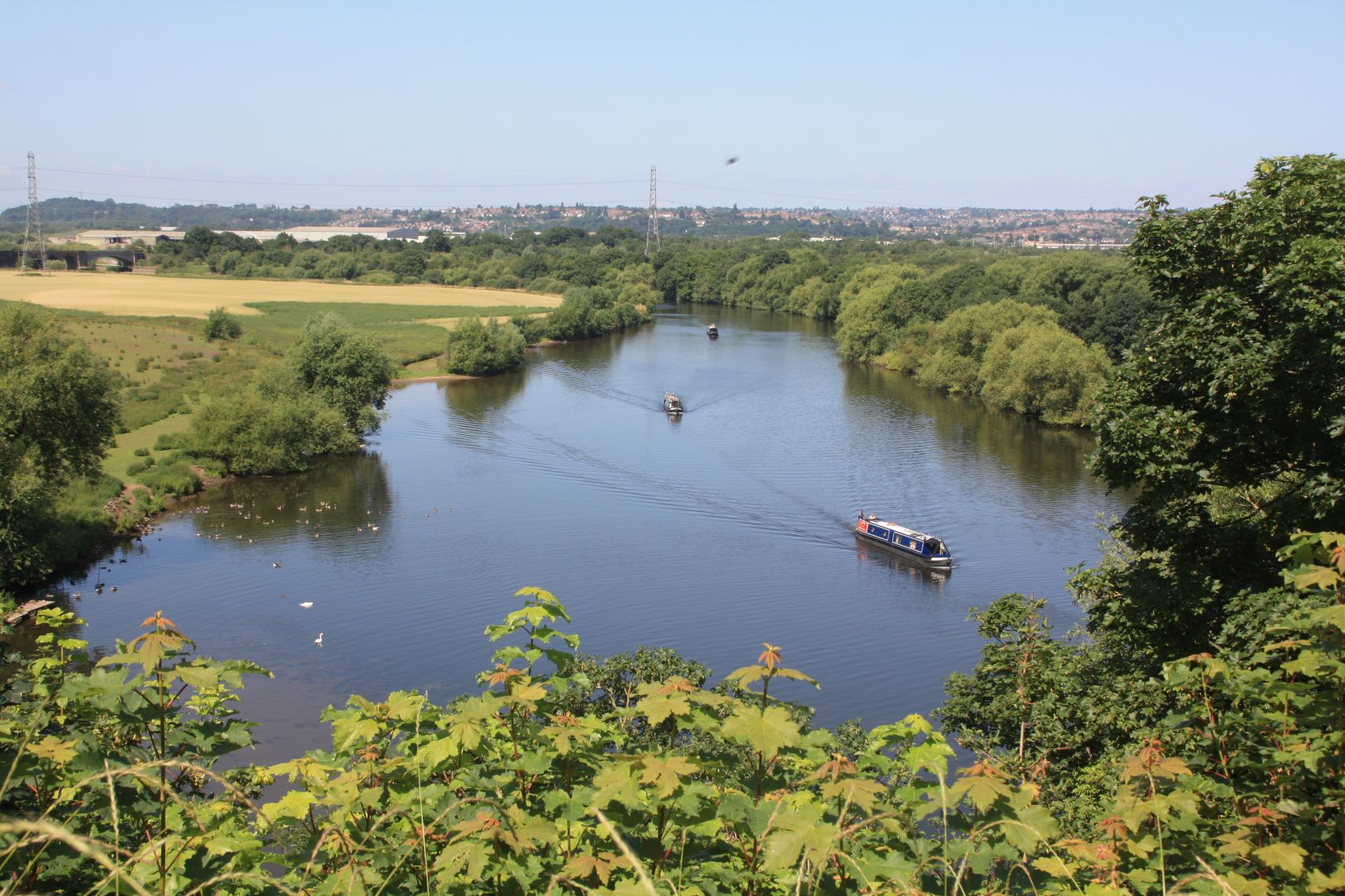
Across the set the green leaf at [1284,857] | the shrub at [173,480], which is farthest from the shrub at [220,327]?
the green leaf at [1284,857]

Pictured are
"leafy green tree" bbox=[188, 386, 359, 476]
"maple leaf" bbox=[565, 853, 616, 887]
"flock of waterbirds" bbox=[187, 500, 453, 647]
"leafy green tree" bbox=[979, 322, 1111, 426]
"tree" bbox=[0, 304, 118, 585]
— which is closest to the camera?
"maple leaf" bbox=[565, 853, 616, 887]

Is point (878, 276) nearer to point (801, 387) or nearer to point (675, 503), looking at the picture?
point (801, 387)

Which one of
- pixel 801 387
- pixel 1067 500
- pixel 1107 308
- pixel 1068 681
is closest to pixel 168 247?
pixel 801 387

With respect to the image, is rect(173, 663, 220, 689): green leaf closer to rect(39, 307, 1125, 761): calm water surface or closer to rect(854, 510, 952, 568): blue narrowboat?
rect(39, 307, 1125, 761): calm water surface

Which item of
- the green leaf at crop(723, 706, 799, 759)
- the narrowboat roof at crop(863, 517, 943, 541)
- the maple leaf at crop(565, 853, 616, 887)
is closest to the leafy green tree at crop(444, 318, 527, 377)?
the narrowboat roof at crop(863, 517, 943, 541)

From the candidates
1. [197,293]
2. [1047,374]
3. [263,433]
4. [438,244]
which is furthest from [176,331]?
[438,244]

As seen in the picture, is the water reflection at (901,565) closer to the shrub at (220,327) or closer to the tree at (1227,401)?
the tree at (1227,401)

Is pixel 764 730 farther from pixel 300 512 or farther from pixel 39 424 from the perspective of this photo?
pixel 300 512
